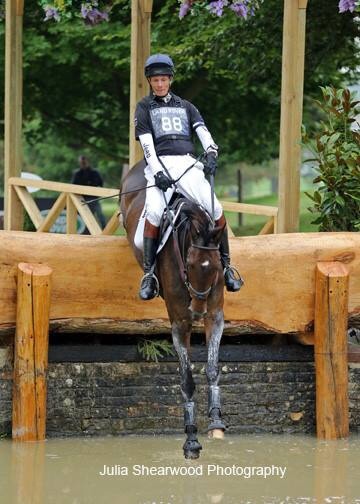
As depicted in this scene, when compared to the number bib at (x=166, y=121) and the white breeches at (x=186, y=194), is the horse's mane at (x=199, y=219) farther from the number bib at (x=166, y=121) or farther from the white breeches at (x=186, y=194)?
the number bib at (x=166, y=121)

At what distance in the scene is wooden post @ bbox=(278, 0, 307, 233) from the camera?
10.6 meters

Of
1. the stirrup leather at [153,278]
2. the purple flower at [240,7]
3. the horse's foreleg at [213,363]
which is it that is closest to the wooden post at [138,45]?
the purple flower at [240,7]

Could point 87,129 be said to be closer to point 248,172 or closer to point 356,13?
point 356,13

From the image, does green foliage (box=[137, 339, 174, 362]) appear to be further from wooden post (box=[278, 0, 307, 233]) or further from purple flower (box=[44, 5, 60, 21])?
purple flower (box=[44, 5, 60, 21])

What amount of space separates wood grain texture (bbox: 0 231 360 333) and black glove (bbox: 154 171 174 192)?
109 cm

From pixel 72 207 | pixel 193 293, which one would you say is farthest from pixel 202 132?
pixel 72 207

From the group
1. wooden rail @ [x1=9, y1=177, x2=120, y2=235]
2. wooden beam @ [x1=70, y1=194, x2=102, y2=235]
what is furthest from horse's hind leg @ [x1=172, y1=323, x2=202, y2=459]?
wooden beam @ [x1=70, y1=194, x2=102, y2=235]

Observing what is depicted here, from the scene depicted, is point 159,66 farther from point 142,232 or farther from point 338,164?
point 338,164

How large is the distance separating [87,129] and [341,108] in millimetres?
12707

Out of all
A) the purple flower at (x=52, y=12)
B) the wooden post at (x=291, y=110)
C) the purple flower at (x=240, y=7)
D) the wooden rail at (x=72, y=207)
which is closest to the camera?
the wooden post at (x=291, y=110)

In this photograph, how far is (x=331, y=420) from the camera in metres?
9.52

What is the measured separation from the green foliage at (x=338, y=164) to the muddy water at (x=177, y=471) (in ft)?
6.50

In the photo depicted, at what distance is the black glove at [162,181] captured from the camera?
8.60 meters

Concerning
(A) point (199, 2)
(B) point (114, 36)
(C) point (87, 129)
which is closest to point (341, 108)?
(A) point (199, 2)
